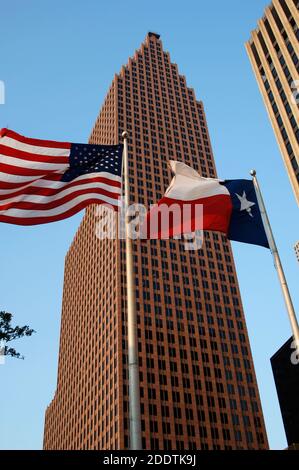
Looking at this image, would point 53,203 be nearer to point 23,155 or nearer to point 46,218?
point 46,218

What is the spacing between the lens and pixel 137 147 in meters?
156

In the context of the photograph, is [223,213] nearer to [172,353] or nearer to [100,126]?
[172,353]

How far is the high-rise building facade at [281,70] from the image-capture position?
6259 cm

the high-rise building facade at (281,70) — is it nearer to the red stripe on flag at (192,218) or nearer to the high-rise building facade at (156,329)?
the red stripe on flag at (192,218)

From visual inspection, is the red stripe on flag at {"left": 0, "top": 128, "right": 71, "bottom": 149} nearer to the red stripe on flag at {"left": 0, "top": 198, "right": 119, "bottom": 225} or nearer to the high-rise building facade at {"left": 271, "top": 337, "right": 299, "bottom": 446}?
the red stripe on flag at {"left": 0, "top": 198, "right": 119, "bottom": 225}

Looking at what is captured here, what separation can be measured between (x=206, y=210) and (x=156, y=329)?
101 metres

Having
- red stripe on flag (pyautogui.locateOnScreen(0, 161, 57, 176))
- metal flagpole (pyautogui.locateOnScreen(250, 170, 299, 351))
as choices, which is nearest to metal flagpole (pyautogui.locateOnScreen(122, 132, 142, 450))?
red stripe on flag (pyautogui.locateOnScreen(0, 161, 57, 176))

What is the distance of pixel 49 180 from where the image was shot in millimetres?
22484

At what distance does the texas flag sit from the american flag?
227 centimetres

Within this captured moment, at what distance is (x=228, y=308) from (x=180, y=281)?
14570 millimetres

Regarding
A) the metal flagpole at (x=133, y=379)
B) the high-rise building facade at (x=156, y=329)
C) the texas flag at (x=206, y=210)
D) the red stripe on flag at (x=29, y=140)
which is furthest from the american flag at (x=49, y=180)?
the high-rise building facade at (x=156, y=329)

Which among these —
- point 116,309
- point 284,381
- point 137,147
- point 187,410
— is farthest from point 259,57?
point 137,147

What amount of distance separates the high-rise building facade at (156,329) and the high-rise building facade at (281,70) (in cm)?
6427

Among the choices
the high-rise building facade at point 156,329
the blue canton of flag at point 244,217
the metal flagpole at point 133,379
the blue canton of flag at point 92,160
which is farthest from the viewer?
the high-rise building facade at point 156,329
